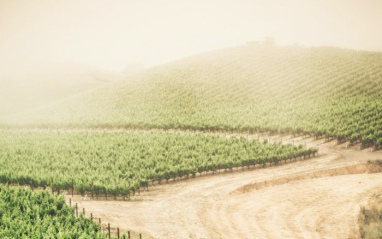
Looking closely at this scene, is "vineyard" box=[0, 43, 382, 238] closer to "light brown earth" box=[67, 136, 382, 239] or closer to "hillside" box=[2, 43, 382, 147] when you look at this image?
"light brown earth" box=[67, 136, 382, 239]

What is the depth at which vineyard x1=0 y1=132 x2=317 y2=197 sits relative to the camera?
2159 cm

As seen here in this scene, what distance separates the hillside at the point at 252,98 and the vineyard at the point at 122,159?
7.06m

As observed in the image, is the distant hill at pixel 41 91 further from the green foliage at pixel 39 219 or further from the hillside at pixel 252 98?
the green foliage at pixel 39 219

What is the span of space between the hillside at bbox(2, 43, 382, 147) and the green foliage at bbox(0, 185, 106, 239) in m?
23.7

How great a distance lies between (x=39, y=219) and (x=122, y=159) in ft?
39.1

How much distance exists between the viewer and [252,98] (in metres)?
54.8

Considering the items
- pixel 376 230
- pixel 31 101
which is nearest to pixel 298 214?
pixel 376 230

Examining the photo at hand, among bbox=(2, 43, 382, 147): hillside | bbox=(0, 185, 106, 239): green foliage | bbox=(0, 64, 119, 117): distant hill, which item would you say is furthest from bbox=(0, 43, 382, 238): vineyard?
bbox=(0, 64, 119, 117): distant hill

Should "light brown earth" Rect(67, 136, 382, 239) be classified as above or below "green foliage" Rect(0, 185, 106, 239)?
below

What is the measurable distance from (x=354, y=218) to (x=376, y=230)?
255 cm

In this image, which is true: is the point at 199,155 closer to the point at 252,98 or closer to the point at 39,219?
the point at 39,219

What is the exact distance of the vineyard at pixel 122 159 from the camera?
21.6m

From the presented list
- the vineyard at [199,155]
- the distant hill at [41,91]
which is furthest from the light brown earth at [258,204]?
the distant hill at [41,91]

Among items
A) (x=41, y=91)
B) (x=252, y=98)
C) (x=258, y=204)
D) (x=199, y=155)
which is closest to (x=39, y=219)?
(x=258, y=204)
